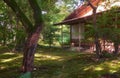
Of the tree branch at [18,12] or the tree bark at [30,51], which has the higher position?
the tree branch at [18,12]

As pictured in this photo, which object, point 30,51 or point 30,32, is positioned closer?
point 30,51

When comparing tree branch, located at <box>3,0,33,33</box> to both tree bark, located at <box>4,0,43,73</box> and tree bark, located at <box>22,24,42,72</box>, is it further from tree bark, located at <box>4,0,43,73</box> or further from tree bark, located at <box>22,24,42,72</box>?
tree bark, located at <box>22,24,42,72</box>

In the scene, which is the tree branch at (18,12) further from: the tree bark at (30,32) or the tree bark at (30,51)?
the tree bark at (30,51)

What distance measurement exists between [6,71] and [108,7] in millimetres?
7112

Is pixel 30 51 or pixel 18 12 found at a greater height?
pixel 18 12

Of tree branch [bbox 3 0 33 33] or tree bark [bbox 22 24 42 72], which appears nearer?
tree branch [bbox 3 0 33 33]

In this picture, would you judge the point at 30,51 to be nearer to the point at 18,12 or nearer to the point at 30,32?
the point at 30,32

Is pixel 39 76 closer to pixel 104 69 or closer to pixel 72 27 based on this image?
pixel 104 69

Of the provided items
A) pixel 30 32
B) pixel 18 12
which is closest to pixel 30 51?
pixel 30 32

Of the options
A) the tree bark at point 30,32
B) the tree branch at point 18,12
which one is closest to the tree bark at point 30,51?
the tree bark at point 30,32

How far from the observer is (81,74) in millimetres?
10562

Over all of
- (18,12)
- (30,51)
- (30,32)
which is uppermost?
(18,12)

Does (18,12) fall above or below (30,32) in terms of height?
above

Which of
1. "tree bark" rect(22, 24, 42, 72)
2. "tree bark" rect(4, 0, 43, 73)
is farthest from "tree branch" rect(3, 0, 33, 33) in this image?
"tree bark" rect(22, 24, 42, 72)
